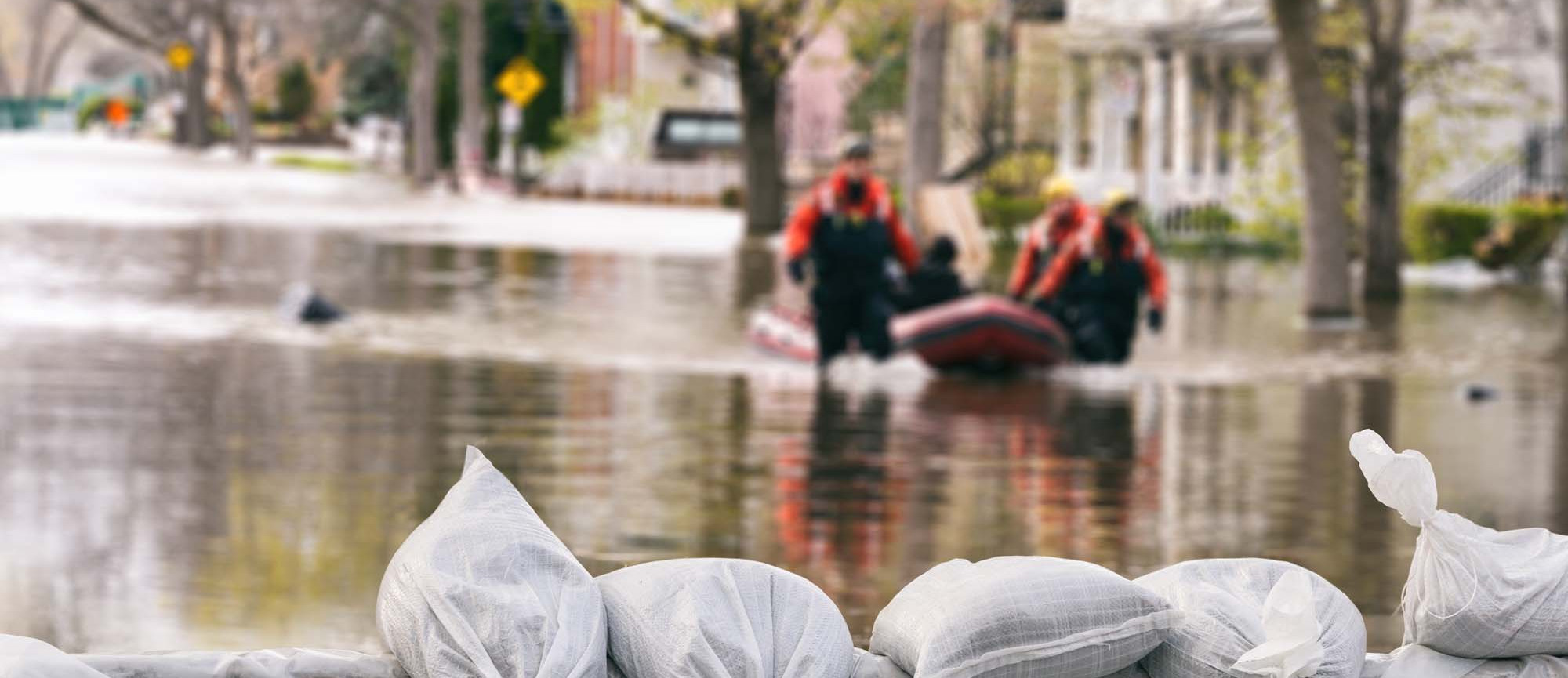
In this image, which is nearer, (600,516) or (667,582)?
(667,582)

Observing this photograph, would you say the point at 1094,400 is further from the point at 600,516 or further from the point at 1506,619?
the point at 1506,619

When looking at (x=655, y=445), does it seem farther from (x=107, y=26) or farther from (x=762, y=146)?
(x=107, y=26)

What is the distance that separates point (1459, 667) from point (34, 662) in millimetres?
2164

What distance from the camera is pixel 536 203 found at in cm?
5025

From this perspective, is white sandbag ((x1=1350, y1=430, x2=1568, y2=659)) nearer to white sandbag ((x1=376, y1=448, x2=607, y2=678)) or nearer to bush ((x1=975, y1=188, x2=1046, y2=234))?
white sandbag ((x1=376, y1=448, x2=607, y2=678))

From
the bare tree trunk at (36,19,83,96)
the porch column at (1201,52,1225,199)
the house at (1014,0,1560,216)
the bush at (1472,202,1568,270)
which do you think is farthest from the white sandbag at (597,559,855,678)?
the bare tree trunk at (36,19,83,96)

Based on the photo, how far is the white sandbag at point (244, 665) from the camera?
3.88 m

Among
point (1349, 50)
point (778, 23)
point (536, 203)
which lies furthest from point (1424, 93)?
point (536, 203)

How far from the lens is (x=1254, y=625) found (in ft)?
13.1

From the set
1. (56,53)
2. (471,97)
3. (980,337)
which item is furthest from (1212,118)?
(56,53)

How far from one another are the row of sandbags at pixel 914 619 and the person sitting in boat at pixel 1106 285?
1390 centimetres

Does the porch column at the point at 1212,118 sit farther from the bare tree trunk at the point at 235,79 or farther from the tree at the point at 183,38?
the tree at the point at 183,38

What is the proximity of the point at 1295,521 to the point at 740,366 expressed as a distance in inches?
312

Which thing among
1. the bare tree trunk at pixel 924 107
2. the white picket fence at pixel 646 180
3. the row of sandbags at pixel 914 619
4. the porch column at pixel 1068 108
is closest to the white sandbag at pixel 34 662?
the row of sandbags at pixel 914 619
